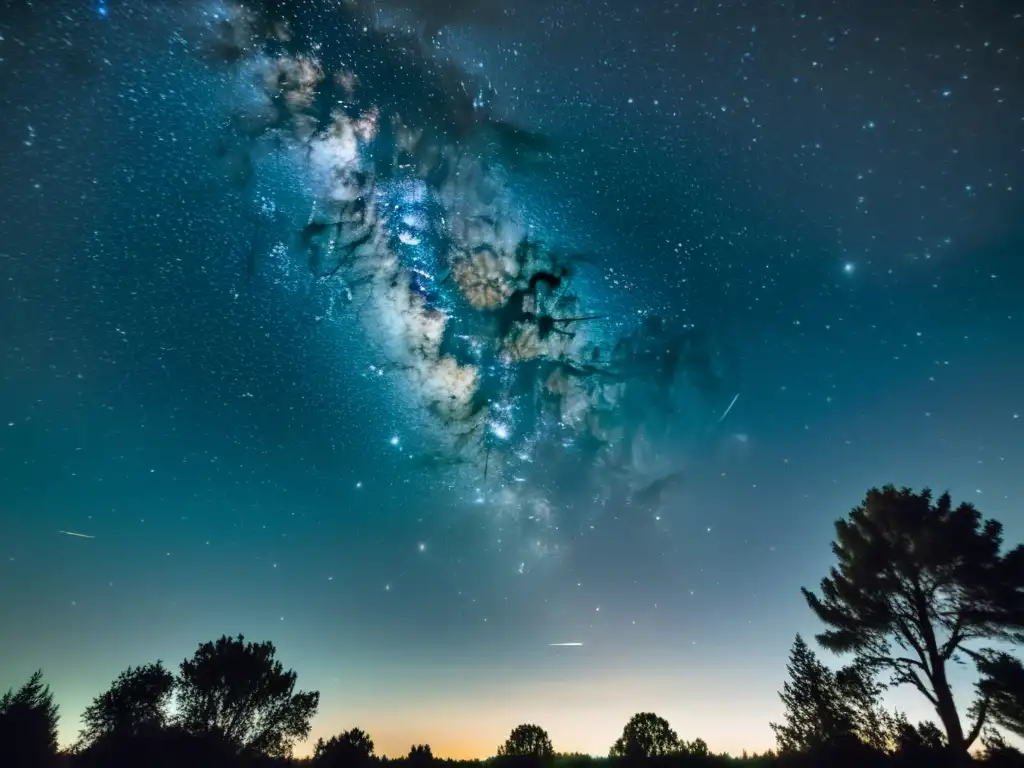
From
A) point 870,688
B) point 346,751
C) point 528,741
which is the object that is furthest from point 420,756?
point 870,688

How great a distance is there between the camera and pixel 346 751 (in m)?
30.7

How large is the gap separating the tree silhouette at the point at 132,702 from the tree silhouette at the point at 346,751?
14114 millimetres

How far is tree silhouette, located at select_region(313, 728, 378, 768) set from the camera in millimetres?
29969

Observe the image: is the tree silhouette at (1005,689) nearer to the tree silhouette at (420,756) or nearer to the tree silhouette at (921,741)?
the tree silhouette at (921,741)

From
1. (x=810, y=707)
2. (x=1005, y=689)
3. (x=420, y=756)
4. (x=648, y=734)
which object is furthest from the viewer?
(x=648, y=734)

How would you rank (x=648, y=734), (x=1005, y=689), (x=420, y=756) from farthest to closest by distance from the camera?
(x=648, y=734)
(x=420, y=756)
(x=1005, y=689)

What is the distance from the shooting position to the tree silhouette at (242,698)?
36188 mm

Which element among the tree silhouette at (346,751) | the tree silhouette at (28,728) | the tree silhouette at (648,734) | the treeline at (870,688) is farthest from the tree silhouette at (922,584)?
the tree silhouette at (28,728)

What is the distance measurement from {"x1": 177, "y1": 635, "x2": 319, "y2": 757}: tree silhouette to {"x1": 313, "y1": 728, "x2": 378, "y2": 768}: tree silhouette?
8.37 m

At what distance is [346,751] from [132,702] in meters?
22.8

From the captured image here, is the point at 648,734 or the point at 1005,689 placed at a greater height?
the point at 1005,689

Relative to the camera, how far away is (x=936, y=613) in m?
16.4

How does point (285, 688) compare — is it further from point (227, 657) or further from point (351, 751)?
point (351, 751)

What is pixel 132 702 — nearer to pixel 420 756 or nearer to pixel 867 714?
pixel 420 756
